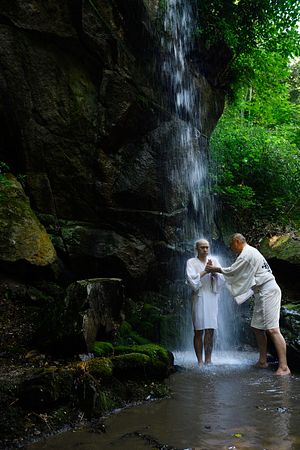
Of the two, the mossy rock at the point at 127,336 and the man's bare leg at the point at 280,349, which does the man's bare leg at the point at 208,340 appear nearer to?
the man's bare leg at the point at 280,349

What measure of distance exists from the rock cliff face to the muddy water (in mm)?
3378

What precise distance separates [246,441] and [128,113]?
21.1 ft

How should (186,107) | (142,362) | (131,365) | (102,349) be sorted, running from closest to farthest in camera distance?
1. (131,365)
2. (142,362)
3. (102,349)
4. (186,107)

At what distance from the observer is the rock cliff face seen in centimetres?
771

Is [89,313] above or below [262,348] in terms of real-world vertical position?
above

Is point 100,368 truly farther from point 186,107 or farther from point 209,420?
point 186,107

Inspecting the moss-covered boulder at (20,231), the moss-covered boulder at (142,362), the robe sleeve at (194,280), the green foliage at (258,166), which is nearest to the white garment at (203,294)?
the robe sleeve at (194,280)

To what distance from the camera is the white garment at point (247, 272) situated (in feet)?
21.9

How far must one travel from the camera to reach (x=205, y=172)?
34.6ft

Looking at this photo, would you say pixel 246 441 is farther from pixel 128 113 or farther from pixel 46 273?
pixel 128 113

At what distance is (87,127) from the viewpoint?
8062 mm

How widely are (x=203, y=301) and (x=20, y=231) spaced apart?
3.22 m

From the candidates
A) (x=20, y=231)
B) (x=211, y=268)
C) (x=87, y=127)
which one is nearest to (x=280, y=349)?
(x=211, y=268)

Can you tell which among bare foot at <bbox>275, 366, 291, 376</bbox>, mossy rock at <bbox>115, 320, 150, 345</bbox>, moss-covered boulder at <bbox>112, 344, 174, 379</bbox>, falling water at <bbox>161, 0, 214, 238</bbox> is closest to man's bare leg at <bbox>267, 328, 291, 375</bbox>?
bare foot at <bbox>275, 366, 291, 376</bbox>
